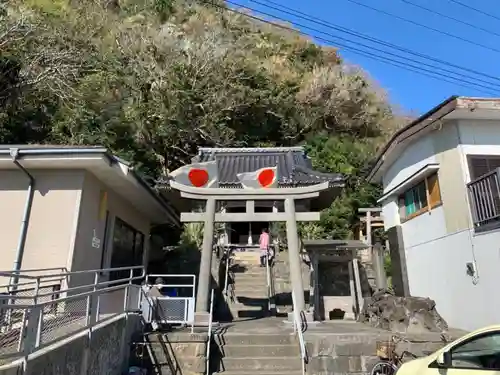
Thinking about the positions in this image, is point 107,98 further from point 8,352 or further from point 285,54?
point 8,352

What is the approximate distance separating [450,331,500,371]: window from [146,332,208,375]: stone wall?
14.7ft

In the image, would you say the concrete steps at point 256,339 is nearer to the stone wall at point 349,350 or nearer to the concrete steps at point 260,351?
the concrete steps at point 260,351

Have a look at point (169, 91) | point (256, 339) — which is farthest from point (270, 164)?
point (169, 91)

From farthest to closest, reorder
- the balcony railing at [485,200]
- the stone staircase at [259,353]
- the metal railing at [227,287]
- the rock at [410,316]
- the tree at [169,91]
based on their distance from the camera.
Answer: the tree at [169,91] < the metal railing at [227,287] < the rock at [410,316] < the balcony railing at [485,200] < the stone staircase at [259,353]

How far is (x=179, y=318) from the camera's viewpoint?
8.16 m

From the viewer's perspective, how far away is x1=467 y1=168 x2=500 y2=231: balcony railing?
8.12 m

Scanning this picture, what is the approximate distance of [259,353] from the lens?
7391mm

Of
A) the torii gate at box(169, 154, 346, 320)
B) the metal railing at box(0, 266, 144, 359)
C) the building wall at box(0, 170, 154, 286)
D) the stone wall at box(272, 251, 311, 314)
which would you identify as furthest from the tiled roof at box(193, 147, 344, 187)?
the metal railing at box(0, 266, 144, 359)

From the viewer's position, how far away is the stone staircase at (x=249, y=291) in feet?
43.7

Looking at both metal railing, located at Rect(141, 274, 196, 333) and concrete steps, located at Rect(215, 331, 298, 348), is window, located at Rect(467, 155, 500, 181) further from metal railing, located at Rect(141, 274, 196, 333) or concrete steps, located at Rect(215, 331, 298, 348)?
metal railing, located at Rect(141, 274, 196, 333)

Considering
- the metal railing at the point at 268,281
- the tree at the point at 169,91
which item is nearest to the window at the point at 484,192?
the metal railing at the point at 268,281

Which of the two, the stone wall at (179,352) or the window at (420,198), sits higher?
the window at (420,198)

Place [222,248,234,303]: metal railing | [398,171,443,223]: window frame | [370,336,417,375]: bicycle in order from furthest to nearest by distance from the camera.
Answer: [222,248,234,303]: metal railing
[398,171,443,223]: window frame
[370,336,417,375]: bicycle

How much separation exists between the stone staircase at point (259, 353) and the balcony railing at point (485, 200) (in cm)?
499
